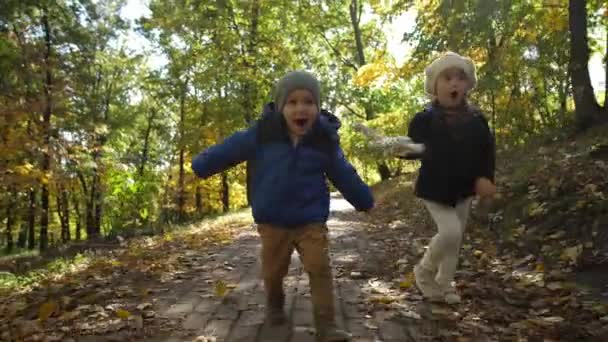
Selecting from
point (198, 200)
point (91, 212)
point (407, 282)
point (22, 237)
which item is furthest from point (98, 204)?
point (407, 282)

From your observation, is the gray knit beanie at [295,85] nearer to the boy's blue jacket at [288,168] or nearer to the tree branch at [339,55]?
the boy's blue jacket at [288,168]

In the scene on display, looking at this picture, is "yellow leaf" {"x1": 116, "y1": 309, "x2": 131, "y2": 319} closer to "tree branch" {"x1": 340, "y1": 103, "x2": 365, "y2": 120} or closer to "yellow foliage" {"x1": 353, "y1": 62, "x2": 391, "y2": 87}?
"yellow foliage" {"x1": 353, "y1": 62, "x2": 391, "y2": 87}

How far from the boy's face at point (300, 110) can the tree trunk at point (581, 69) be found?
7.52 meters

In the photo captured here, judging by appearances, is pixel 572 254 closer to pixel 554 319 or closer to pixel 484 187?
pixel 554 319

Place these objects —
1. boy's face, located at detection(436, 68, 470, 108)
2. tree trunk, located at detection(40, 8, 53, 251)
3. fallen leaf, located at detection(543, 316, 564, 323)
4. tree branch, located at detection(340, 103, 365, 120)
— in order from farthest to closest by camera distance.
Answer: tree branch, located at detection(340, 103, 365, 120) < tree trunk, located at detection(40, 8, 53, 251) < boy's face, located at detection(436, 68, 470, 108) < fallen leaf, located at detection(543, 316, 564, 323)

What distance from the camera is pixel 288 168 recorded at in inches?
125

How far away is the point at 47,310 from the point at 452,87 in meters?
3.63

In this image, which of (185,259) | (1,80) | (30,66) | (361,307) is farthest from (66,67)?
(361,307)

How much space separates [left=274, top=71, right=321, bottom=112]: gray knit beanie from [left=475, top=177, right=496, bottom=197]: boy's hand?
1.37 meters

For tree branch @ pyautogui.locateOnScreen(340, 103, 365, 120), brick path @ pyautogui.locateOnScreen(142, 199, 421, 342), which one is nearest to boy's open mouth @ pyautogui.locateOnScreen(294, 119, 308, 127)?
brick path @ pyautogui.locateOnScreen(142, 199, 421, 342)

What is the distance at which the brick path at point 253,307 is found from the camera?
337cm

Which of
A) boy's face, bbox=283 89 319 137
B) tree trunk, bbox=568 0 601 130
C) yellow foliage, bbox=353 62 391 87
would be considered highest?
yellow foliage, bbox=353 62 391 87

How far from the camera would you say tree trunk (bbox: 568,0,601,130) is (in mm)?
8836

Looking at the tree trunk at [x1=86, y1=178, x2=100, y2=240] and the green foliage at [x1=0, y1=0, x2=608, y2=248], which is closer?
the green foliage at [x1=0, y1=0, x2=608, y2=248]
